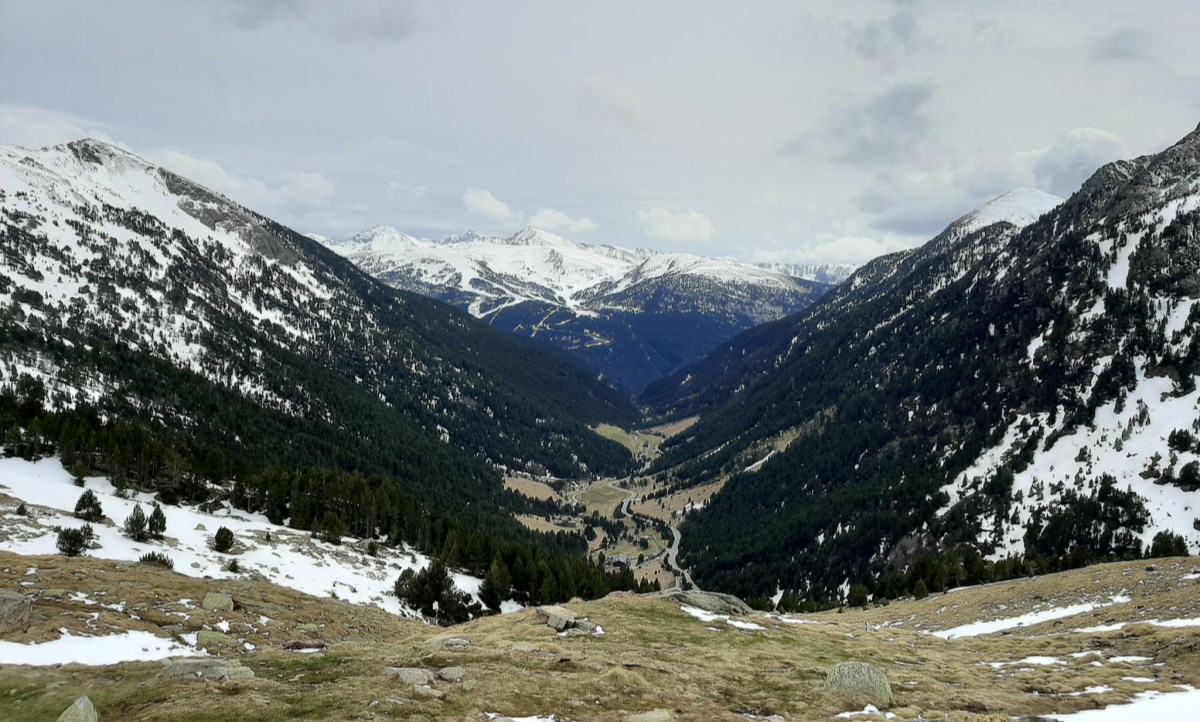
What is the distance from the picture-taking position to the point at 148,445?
10412cm

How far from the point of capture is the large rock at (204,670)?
2670 centimetres

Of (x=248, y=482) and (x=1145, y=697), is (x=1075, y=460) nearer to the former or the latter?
(x=1145, y=697)

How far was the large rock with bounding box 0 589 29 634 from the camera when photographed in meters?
31.0

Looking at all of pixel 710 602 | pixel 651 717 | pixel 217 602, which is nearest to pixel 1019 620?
pixel 710 602

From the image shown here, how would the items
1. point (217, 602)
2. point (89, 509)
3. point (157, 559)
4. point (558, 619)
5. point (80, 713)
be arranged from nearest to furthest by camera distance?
point (80, 713)
point (217, 602)
point (558, 619)
point (157, 559)
point (89, 509)

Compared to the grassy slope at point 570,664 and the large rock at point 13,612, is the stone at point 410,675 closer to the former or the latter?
the grassy slope at point 570,664

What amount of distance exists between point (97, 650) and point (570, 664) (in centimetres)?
2519

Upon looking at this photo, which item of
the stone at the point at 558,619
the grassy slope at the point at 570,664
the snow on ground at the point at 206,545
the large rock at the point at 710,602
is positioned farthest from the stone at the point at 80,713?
the large rock at the point at 710,602

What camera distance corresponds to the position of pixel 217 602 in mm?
42844

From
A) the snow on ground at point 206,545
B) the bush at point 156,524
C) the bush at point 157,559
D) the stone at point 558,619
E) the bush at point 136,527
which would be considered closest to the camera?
the stone at point 558,619

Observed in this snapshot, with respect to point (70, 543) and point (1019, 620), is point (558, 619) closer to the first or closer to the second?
point (70, 543)

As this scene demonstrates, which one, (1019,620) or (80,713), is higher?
(80,713)

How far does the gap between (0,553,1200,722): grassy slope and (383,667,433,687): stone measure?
54cm

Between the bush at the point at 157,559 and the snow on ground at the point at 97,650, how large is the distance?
2592 centimetres
